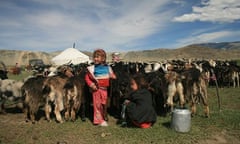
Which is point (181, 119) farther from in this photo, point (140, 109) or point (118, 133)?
point (118, 133)

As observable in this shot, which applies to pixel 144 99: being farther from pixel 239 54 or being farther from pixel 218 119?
pixel 239 54

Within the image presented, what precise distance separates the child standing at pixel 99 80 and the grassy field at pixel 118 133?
0.46 metres

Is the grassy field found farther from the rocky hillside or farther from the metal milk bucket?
the rocky hillside

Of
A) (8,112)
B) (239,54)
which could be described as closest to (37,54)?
(239,54)

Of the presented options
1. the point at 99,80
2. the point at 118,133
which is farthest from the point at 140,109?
the point at 99,80

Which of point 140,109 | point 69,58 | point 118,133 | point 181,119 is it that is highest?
point 69,58

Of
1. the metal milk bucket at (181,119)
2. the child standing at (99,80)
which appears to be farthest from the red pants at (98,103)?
the metal milk bucket at (181,119)

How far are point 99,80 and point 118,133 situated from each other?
1.79m

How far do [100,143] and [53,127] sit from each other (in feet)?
6.77

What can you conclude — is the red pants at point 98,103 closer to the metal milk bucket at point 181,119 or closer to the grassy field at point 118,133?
the grassy field at point 118,133

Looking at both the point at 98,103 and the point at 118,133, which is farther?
the point at 98,103

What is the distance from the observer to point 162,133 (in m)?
6.80

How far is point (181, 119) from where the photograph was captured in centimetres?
669

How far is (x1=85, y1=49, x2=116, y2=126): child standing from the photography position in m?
7.77
